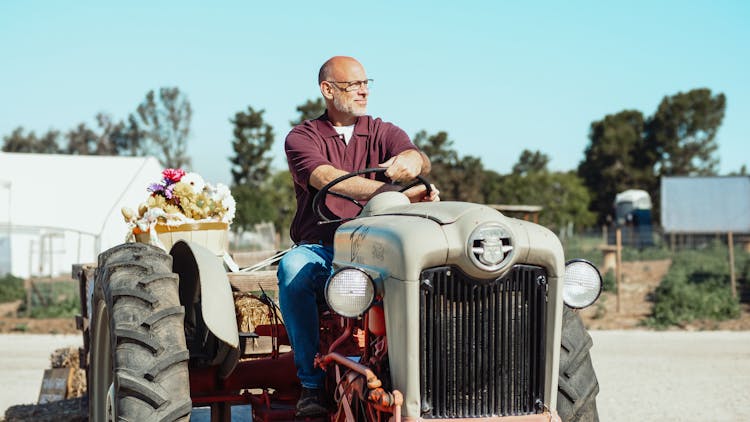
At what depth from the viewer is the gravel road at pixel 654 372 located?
9469 mm

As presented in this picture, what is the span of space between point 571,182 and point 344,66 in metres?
72.8

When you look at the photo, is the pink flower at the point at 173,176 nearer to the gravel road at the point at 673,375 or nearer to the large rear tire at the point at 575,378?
the large rear tire at the point at 575,378

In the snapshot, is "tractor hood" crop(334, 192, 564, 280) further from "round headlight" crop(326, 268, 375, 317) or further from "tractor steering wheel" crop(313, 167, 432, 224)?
"tractor steering wheel" crop(313, 167, 432, 224)

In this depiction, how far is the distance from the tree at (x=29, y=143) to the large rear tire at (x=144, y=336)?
3437 inches

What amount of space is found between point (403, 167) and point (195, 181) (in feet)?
7.33

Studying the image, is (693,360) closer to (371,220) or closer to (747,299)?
(747,299)

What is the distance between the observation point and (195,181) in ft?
21.1

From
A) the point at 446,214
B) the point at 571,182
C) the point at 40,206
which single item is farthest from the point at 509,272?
the point at 571,182

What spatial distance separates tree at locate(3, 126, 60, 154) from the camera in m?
87.2

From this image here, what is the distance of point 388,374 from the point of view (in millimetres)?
3854

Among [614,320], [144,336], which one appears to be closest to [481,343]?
[144,336]

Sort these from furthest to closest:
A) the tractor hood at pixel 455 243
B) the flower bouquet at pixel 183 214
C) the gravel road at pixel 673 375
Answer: the gravel road at pixel 673 375, the flower bouquet at pixel 183 214, the tractor hood at pixel 455 243

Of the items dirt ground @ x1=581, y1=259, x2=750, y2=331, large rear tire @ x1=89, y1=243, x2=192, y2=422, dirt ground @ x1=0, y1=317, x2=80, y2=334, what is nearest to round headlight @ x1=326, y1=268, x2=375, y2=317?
large rear tire @ x1=89, y1=243, x2=192, y2=422

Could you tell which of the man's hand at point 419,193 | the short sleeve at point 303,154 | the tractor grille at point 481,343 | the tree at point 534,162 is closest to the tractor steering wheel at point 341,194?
the man's hand at point 419,193
